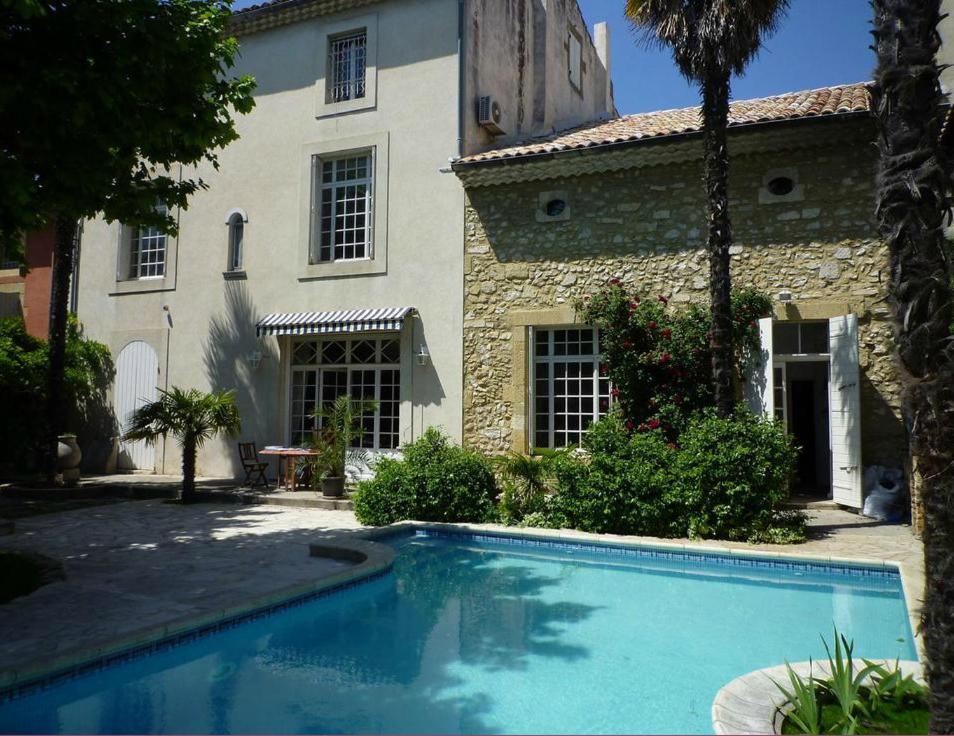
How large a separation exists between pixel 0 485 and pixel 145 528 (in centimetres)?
614

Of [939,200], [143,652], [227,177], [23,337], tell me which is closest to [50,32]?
[143,652]

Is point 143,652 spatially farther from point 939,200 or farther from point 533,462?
point 533,462

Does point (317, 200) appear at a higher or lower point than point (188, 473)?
higher

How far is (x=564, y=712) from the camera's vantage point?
192 inches

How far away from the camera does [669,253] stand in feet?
41.7

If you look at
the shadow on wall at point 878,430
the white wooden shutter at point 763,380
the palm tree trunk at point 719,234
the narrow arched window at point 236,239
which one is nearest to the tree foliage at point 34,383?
the narrow arched window at point 236,239

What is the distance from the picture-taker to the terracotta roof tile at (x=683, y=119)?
1177cm

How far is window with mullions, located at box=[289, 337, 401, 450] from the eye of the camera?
1505 cm

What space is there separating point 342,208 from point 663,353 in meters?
8.10

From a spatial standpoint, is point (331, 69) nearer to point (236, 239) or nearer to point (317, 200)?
point (317, 200)

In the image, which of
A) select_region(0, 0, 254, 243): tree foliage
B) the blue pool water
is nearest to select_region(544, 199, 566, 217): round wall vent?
the blue pool water

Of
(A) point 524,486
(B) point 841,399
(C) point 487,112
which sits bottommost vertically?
(A) point 524,486

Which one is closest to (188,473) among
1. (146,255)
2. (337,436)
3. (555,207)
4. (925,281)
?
(337,436)

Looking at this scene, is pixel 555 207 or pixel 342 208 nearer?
pixel 555 207
